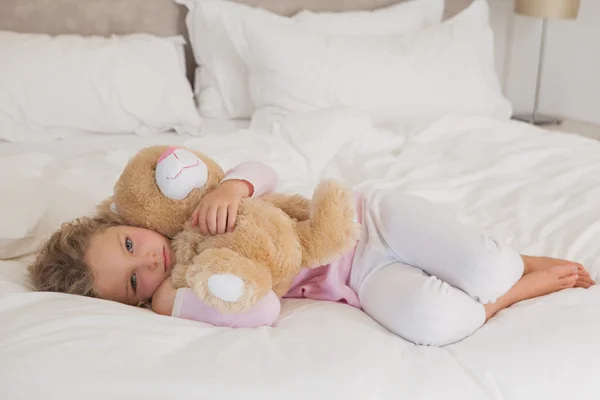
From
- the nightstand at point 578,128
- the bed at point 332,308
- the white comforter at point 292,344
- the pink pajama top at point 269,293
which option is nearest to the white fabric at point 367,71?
the bed at point 332,308

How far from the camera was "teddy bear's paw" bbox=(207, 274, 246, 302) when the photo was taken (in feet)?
3.01

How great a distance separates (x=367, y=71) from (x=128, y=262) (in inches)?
53.3

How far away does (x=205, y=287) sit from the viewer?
0.93 meters

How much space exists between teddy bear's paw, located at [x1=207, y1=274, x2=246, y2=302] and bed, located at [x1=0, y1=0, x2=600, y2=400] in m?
0.06

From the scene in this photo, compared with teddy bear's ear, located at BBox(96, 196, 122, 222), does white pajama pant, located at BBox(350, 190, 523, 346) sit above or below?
below

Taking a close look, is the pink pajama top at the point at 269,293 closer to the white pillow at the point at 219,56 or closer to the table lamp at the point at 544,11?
the white pillow at the point at 219,56

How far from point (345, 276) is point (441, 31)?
1.52 meters

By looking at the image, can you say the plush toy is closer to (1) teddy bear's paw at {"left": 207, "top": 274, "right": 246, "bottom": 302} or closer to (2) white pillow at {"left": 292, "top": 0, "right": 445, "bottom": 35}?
(1) teddy bear's paw at {"left": 207, "top": 274, "right": 246, "bottom": 302}

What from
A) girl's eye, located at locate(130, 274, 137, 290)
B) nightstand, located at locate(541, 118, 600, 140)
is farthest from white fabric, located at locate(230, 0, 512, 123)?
girl's eye, located at locate(130, 274, 137, 290)

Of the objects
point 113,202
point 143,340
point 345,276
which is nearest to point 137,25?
point 113,202

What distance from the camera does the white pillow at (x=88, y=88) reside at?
6.14ft

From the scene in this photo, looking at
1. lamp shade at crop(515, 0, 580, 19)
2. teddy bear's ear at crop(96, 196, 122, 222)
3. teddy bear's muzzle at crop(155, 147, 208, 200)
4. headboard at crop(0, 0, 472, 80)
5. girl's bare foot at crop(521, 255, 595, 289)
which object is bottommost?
girl's bare foot at crop(521, 255, 595, 289)

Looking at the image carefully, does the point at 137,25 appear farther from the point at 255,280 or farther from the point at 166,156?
the point at 255,280

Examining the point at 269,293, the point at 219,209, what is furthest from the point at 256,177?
the point at 269,293
